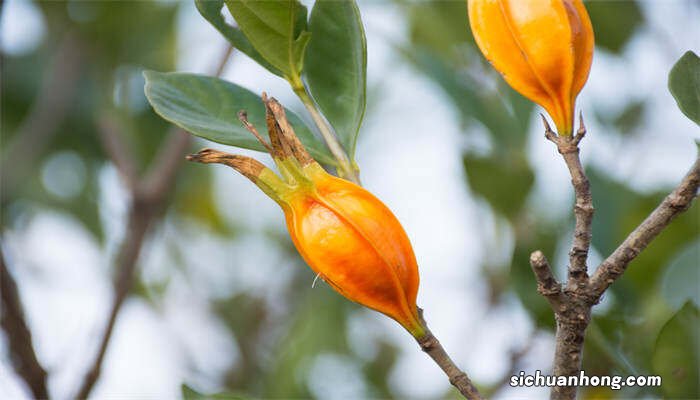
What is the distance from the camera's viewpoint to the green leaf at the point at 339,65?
81cm

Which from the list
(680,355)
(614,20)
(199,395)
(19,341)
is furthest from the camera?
(614,20)

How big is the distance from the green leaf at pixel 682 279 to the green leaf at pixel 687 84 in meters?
0.46

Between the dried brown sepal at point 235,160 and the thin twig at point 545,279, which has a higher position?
the thin twig at point 545,279

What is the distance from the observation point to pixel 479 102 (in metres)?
1.26

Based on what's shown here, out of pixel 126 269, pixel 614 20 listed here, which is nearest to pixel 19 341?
pixel 126 269

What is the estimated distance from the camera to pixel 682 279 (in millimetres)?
1087

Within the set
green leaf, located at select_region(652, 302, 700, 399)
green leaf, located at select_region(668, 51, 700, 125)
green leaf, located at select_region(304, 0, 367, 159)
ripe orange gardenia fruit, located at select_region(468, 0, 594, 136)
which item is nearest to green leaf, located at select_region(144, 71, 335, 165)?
green leaf, located at select_region(304, 0, 367, 159)

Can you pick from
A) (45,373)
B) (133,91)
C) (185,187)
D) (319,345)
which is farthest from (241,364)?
(45,373)

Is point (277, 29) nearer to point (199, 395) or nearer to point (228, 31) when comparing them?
point (228, 31)

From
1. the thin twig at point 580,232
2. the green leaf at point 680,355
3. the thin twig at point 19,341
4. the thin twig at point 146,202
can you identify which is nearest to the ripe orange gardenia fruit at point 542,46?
the thin twig at point 580,232

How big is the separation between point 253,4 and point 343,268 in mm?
262

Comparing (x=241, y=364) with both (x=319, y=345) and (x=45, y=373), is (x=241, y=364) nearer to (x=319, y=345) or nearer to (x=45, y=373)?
(x=319, y=345)

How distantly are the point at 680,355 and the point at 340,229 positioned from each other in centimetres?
47

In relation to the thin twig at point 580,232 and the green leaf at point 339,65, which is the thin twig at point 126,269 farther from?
the thin twig at point 580,232
